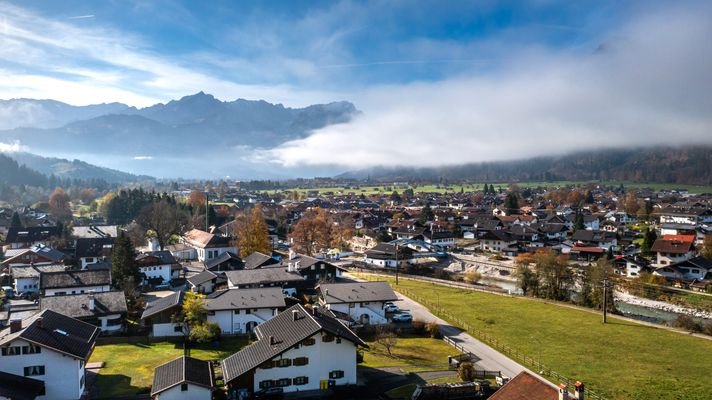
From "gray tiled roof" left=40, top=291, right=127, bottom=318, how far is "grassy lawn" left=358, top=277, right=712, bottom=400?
79.1 ft

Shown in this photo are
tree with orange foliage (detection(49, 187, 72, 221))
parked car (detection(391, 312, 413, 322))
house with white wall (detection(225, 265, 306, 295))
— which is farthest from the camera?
tree with orange foliage (detection(49, 187, 72, 221))

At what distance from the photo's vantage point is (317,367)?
2638 centimetres

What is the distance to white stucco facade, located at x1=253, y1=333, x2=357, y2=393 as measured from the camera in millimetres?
25562

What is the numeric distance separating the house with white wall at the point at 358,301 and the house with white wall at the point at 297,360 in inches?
425

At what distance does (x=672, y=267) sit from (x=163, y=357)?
5493cm

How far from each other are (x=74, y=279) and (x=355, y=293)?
81.5 feet

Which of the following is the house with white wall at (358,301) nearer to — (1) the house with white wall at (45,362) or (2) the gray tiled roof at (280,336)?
(2) the gray tiled roof at (280,336)

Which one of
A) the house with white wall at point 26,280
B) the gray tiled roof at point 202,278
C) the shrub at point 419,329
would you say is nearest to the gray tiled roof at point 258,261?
the gray tiled roof at point 202,278

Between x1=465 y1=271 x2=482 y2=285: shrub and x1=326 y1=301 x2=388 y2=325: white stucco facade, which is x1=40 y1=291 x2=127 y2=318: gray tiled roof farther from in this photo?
x1=465 y1=271 x2=482 y2=285: shrub

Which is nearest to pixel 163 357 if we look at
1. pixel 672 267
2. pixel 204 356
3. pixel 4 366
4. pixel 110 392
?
pixel 204 356

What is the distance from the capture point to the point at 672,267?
5919 centimetres

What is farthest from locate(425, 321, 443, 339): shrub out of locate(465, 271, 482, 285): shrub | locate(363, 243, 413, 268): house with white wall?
locate(363, 243, 413, 268): house with white wall

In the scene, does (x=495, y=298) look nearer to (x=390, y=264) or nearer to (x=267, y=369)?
(x=390, y=264)

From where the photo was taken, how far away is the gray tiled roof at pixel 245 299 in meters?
35.7
